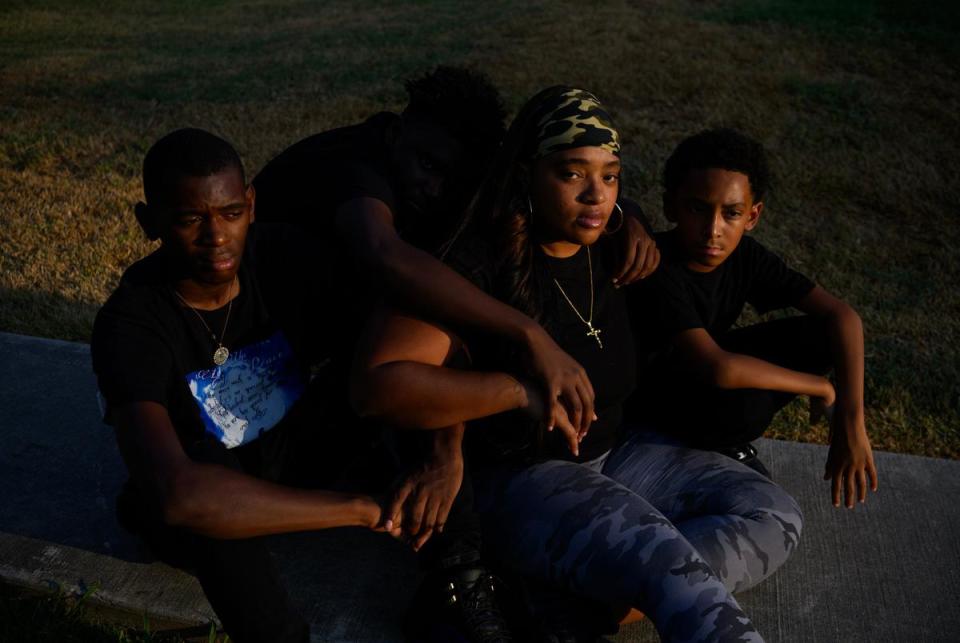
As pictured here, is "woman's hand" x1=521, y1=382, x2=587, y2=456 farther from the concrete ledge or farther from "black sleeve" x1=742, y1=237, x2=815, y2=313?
A: "black sleeve" x1=742, y1=237, x2=815, y2=313

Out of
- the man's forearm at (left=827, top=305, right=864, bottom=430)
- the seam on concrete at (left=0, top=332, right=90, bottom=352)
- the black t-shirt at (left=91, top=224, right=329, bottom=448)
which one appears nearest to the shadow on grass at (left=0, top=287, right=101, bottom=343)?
the seam on concrete at (left=0, top=332, right=90, bottom=352)

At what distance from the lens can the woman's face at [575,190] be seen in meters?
2.81

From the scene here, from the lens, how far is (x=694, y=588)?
2436 millimetres

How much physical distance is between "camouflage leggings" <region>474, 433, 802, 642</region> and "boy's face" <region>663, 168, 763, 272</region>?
66 centimetres

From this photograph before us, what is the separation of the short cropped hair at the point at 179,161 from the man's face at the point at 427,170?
868mm

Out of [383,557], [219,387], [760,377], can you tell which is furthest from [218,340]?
[760,377]

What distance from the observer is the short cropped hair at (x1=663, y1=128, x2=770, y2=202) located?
3168 millimetres

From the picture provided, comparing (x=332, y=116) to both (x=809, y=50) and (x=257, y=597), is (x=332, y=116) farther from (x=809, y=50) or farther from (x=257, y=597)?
(x=257, y=597)

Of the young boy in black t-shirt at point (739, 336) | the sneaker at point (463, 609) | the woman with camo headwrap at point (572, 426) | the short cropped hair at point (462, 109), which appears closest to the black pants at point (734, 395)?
the young boy in black t-shirt at point (739, 336)

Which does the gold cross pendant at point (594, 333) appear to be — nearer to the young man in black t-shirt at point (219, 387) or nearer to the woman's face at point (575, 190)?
the woman's face at point (575, 190)

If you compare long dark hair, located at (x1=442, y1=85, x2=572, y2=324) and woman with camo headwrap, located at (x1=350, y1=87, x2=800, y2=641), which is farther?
long dark hair, located at (x1=442, y1=85, x2=572, y2=324)

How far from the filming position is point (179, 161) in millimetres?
2748

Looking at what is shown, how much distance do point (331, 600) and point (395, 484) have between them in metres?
0.57

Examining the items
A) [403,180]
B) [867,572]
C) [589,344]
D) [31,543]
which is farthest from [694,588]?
[31,543]
